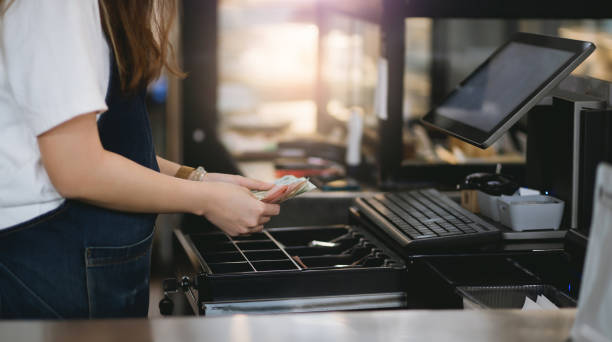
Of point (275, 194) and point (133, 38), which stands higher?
point (133, 38)

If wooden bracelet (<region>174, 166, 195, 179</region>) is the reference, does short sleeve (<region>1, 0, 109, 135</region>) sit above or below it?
above

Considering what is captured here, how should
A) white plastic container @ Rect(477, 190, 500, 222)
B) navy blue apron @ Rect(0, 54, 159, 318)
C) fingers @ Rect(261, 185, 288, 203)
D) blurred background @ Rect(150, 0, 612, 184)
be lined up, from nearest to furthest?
navy blue apron @ Rect(0, 54, 159, 318)
fingers @ Rect(261, 185, 288, 203)
white plastic container @ Rect(477, 190, 500, 222)
blurred background @ Rect(150, 0, 612, 184)

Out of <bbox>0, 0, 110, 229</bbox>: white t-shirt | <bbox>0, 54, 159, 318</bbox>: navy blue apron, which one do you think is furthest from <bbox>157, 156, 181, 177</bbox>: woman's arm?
<bbox>0, 0, 110, 229</bbox>: white t-shirt

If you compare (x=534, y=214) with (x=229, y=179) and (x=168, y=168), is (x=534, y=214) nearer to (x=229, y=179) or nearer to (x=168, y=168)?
(x=229, y=179)

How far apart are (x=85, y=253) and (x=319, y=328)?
0.55 meters

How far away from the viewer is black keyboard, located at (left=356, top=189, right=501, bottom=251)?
5.71 feet

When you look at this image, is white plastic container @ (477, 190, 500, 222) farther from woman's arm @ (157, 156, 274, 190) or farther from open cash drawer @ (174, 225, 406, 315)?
woman's arm @ (157, 156, 274, 190)

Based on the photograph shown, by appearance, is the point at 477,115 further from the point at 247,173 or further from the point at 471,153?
the point at 247,173

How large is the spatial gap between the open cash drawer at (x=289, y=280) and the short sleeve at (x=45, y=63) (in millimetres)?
541

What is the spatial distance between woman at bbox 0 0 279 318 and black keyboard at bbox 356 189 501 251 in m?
0.41

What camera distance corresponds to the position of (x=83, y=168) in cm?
128

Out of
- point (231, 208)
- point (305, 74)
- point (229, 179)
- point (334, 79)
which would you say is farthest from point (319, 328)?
point (305, 74)

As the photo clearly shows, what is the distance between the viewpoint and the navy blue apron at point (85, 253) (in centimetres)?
136

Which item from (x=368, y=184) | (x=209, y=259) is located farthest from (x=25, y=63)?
(x=368, y=184)
